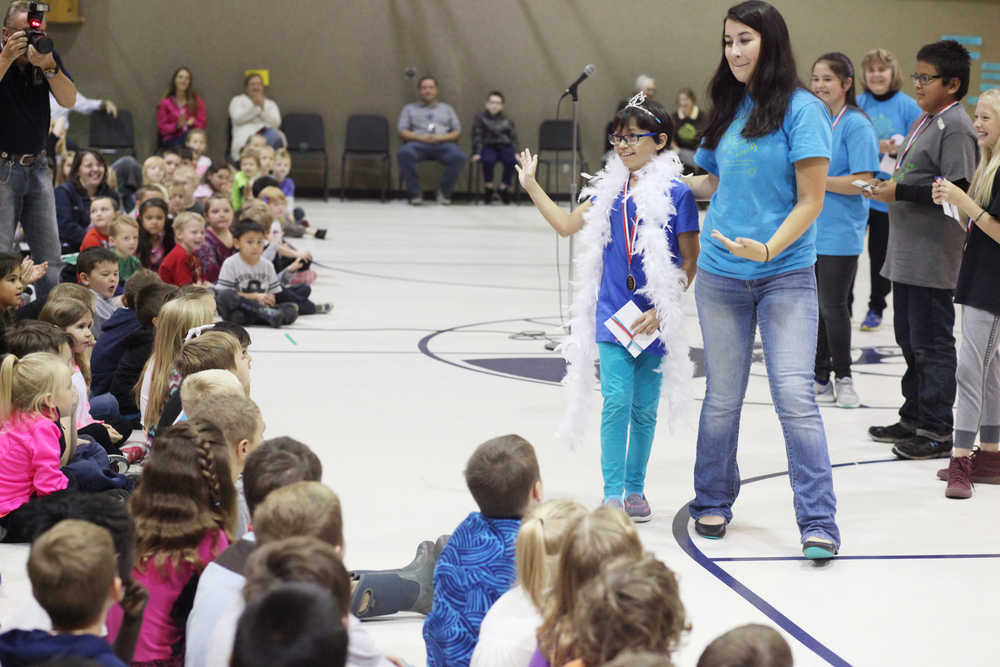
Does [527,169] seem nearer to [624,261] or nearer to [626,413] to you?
[624,261]

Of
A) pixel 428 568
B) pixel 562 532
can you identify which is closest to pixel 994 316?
pixel 428 568

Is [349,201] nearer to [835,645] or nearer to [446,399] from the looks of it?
[446,399]

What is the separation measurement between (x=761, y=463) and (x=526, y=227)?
8.79 metres

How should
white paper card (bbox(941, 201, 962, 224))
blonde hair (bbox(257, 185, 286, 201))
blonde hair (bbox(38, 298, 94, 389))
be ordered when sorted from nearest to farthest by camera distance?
white paper card (bbox(941, 201, 962, 224)), blonde hair (bbox(38, 298, 94, 389)), blonde hair (bbox(257, 185, 286, 201))

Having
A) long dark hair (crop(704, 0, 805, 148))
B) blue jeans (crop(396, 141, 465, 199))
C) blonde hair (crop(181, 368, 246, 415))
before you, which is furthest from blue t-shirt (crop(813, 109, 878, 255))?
blue jeans (crop(396, 141, 465, 199))

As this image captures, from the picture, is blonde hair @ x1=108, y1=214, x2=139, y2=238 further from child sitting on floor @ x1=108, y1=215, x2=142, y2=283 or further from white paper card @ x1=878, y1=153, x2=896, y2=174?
white paper card @ x1=878, y1=153, x2=896, y2=174

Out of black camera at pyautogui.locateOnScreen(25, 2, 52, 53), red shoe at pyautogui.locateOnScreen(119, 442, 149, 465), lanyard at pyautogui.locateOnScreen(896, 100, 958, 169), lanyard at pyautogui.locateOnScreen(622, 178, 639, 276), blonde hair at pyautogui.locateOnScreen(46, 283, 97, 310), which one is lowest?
red shoe at pyautogui.locateOnScreen(119, 442, 149, 465)

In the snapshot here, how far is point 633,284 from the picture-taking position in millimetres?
3689

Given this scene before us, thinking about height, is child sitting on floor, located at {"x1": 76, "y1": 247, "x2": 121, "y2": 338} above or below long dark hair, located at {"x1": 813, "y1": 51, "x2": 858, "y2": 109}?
below

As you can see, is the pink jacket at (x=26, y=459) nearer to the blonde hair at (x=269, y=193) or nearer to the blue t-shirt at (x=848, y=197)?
the blue t-shirt at (x=848, y=197)

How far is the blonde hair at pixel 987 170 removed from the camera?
12.9ft

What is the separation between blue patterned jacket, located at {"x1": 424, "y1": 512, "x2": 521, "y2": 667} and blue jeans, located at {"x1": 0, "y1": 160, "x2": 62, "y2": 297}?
11.4 feet

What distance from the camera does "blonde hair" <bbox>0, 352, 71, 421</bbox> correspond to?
341 centimetres

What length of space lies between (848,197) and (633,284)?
1887 millimetres
